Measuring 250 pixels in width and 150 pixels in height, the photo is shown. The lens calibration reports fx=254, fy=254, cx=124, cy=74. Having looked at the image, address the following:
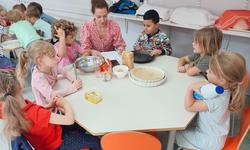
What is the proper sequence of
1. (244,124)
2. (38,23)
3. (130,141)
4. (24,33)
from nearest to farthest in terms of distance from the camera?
(130,141), (244,124), (24,33), (38,23)

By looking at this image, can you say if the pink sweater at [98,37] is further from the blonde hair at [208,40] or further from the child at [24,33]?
the blonde hair at [208,40]

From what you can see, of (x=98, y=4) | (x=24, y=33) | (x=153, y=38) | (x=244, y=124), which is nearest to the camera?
(x=244, y=124)

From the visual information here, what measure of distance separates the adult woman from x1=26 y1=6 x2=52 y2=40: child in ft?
3.07

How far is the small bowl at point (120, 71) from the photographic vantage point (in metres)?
1.84

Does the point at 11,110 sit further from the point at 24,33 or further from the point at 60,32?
the point at 24,33

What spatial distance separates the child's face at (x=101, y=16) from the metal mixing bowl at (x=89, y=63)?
51cm

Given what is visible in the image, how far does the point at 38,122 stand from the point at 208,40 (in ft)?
4.23

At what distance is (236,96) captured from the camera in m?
1.45

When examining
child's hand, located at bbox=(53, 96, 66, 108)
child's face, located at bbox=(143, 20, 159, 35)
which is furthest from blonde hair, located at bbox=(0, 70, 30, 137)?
child's face, located at bbox=(143, 20, 159, 35)

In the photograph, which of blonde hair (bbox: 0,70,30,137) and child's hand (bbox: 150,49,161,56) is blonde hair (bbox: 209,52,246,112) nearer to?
child's hand (bbox: 150,49,161,56)

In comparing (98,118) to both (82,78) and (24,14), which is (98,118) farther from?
(24,14)

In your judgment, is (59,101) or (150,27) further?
(150,27)

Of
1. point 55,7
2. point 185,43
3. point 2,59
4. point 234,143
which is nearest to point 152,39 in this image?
point 185,43

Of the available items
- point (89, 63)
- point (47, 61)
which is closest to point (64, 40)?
point (89, 63)
